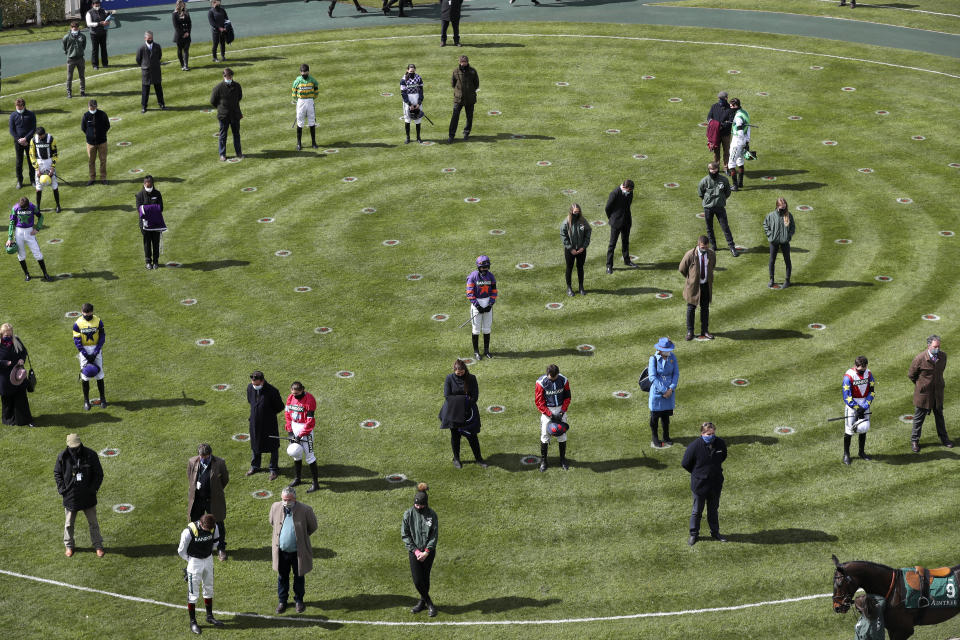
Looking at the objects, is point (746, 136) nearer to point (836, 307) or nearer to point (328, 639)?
point (836, 307)

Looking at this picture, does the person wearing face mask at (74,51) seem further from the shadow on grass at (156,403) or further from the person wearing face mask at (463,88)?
the shadow on grass at (156,403)

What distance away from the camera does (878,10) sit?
50812 mm

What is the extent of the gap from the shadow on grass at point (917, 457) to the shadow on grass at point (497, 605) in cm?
788

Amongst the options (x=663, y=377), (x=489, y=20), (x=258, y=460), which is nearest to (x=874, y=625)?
(x=663, y=377)

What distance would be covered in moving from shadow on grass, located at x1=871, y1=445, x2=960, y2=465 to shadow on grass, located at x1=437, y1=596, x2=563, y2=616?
7879 mm

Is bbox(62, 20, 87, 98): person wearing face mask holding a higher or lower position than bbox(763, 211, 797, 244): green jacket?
higher

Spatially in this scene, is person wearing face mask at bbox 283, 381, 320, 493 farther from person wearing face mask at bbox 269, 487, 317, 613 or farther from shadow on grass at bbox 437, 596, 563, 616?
shadow on grass at bbox 437, 596, 563, 616

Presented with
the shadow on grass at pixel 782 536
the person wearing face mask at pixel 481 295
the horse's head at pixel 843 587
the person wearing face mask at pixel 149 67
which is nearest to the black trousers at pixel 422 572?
the shadow on grass at pixel 782 536

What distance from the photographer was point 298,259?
3191 cm

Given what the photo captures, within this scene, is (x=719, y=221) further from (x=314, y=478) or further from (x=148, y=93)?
(x=148, y=93)

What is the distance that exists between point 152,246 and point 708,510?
17.9 meters

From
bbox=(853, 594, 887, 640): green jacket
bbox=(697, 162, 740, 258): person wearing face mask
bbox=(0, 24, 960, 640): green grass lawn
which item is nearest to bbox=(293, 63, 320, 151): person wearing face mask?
bbox=(0, 24, 960, 640): green grass lawn

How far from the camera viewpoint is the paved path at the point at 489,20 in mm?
47188

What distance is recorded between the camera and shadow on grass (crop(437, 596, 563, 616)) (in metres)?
18.8
